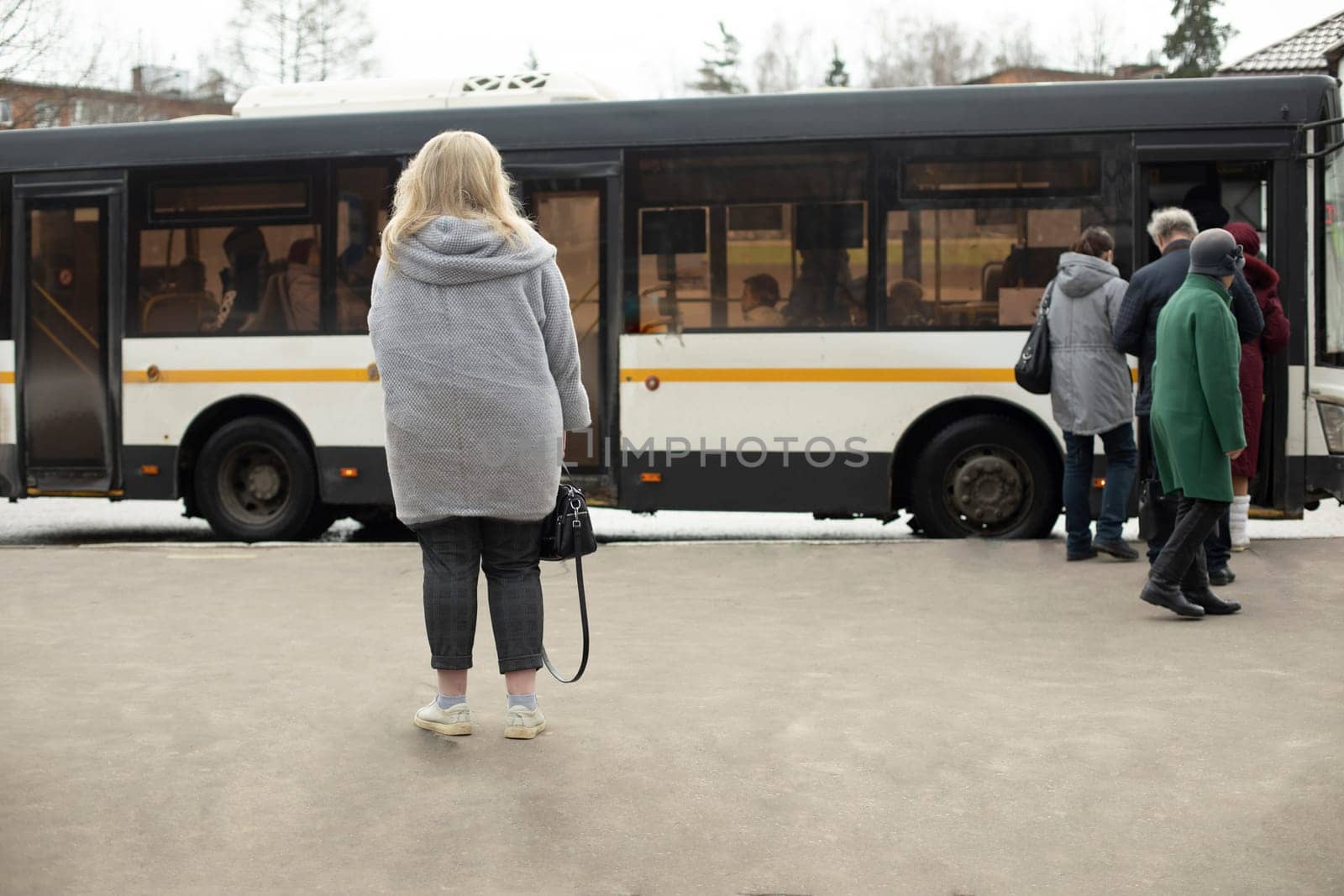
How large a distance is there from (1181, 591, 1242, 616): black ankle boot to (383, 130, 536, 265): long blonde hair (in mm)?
4042

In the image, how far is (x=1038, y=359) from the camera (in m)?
9.69

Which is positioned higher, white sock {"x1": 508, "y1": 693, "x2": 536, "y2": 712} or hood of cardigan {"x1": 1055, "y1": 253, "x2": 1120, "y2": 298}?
hood of cardigan {"x1": 1055, "y1": 253, "x2": 1120, "y2": 298}

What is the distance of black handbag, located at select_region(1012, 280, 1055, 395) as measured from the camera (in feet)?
31.8

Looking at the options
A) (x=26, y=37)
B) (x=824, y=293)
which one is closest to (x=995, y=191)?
(x=824, y=293)

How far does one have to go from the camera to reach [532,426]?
5.28m

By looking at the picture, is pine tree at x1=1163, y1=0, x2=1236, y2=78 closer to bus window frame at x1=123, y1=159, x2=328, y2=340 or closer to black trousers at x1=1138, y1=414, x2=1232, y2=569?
bus window frame at x1=123, y1=159, x2=328, y2=340

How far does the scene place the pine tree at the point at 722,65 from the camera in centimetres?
8031

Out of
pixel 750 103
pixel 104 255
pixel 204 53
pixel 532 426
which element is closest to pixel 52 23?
pixel 204 53

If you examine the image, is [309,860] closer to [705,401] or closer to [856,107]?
[705,401]

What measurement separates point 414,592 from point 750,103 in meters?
4.30

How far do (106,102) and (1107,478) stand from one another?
4507cm

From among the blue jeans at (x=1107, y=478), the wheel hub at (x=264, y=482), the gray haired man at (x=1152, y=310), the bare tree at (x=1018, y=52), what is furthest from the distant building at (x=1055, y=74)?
the gray haired man at (x=1152, y=310)

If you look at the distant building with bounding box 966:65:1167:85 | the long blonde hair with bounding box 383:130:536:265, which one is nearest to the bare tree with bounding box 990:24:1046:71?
the distant building with bounding box 966:65:1167:85

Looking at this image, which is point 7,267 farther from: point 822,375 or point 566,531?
point 566,531
